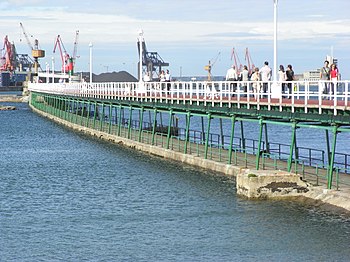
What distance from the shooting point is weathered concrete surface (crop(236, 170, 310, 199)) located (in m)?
33.7

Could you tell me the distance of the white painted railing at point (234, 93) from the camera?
109 feet

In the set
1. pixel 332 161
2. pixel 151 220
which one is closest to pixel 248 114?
pixel 332 161

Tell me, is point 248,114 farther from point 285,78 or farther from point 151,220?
point 151,220

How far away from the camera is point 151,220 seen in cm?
3183

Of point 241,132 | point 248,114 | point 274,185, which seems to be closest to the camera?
point 274,185

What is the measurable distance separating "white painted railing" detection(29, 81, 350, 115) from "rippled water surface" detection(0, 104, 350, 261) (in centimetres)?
376

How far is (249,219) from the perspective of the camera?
31078mm

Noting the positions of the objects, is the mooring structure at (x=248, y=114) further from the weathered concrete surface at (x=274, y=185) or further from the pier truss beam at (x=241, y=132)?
the weathered concrete surface at (x=274, y=185)

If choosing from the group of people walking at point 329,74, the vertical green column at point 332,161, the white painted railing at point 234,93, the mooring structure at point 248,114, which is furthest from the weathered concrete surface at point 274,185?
the group of people walking at point 329,74

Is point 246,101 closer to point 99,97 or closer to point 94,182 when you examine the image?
point 94,182

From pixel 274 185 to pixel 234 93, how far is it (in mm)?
8033

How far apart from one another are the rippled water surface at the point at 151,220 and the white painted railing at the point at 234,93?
3760 mm

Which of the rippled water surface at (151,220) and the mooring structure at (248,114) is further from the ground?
the mooring structure at (248,114)

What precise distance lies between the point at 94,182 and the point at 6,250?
16.8 meters
